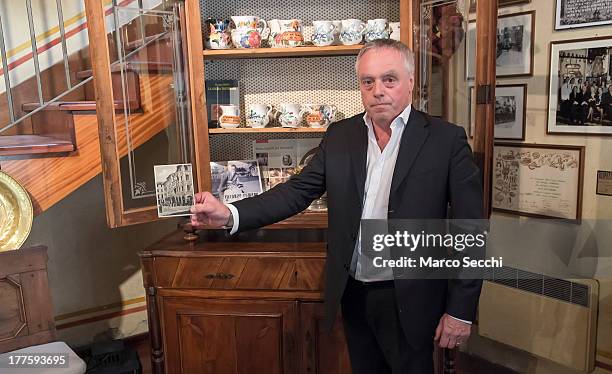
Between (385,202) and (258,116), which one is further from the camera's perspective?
(258,116)

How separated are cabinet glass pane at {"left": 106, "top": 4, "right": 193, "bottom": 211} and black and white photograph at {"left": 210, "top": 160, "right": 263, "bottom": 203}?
20cm

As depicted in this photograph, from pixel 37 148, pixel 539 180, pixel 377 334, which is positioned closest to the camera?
pixel 377 334

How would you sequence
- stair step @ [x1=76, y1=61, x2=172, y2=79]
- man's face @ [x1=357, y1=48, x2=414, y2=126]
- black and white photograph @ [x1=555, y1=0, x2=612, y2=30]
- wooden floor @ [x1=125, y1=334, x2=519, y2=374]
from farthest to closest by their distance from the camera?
wooden floor @ [x1=125, y1=334, x2=519, y2=374], black and white photograph @ [x1=555, y1=0, x2=612, y2=30], stair step @ [x1=76, y1=61, x2=172, y2=79], man's face @ [x1=357, y1=48, x2=414, y2=126]

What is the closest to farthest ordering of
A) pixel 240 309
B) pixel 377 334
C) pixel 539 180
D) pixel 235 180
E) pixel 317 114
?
pixel 377 334
pixel 240 309
pixel 317 114
pixel 235 180
pixel 539 180

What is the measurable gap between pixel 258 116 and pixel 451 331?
1.12 metres

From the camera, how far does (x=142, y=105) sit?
1859 millimetres

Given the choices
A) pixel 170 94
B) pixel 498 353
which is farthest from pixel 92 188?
pixel 498 353

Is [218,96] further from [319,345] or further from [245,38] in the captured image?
[319,345]

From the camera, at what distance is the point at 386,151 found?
1509 mm

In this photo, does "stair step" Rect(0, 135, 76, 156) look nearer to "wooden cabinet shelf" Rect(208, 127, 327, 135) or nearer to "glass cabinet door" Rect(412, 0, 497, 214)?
"wooden cabinet shelf" Rect(208, 127, 327, 135)

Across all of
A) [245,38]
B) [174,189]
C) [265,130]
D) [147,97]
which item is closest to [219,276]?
[174,189]

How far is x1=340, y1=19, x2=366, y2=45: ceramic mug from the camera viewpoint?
1.95 metres

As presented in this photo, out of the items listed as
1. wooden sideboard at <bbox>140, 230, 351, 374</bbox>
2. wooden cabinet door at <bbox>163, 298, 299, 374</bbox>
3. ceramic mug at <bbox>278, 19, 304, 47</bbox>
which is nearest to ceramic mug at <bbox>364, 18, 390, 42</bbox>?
ceramic mug at <bbox>278, 19, 304, 47</bbox>

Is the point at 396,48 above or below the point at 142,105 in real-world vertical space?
above
